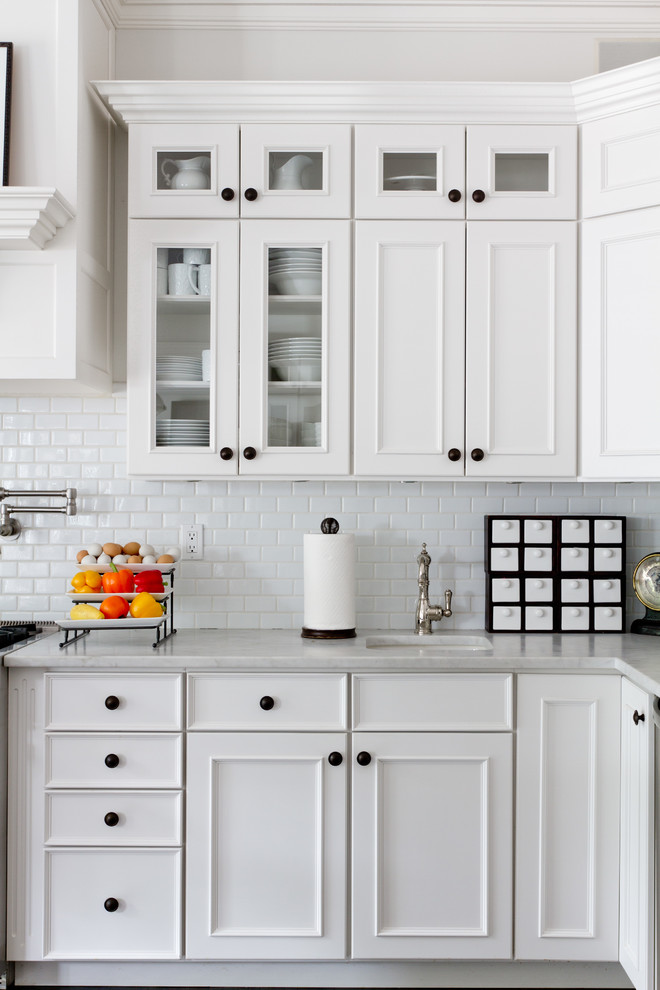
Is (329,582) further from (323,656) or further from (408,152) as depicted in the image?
(408,152)

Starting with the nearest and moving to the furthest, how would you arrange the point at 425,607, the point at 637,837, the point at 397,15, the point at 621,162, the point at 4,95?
the point at 637,837, the point at 4,95, the point at 621,162, the point at 425,607, the point at 397,15

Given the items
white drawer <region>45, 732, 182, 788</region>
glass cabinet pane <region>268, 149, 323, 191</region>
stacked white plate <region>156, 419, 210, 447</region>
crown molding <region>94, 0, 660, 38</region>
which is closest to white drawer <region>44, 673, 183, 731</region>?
white drawer <region>45, 732, 182, 788</region>

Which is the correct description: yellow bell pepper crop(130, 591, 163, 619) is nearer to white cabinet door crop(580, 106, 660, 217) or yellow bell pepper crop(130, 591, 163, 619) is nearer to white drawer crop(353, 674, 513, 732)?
white drawer crop(353, 674, 513, 732)

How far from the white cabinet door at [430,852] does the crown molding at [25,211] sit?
1.69 metres

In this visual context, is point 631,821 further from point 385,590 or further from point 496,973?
point 385,590

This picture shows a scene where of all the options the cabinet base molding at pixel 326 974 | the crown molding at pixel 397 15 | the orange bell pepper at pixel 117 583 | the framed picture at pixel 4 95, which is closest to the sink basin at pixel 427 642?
the orange bell pepper at pixel 117 583

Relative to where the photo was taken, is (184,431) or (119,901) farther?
(184,431)

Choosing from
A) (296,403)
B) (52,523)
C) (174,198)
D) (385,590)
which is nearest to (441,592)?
(385,590)

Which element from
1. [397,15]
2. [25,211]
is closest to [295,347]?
[25,211]

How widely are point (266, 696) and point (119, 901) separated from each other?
2.28 ft

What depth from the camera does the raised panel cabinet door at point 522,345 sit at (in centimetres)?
255

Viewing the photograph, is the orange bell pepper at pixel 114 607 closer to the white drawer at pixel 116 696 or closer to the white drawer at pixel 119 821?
the white drawer at pixel 116 696

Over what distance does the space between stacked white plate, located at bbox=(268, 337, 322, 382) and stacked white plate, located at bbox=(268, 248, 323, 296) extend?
151mm

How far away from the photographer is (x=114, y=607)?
2447 millimetres
